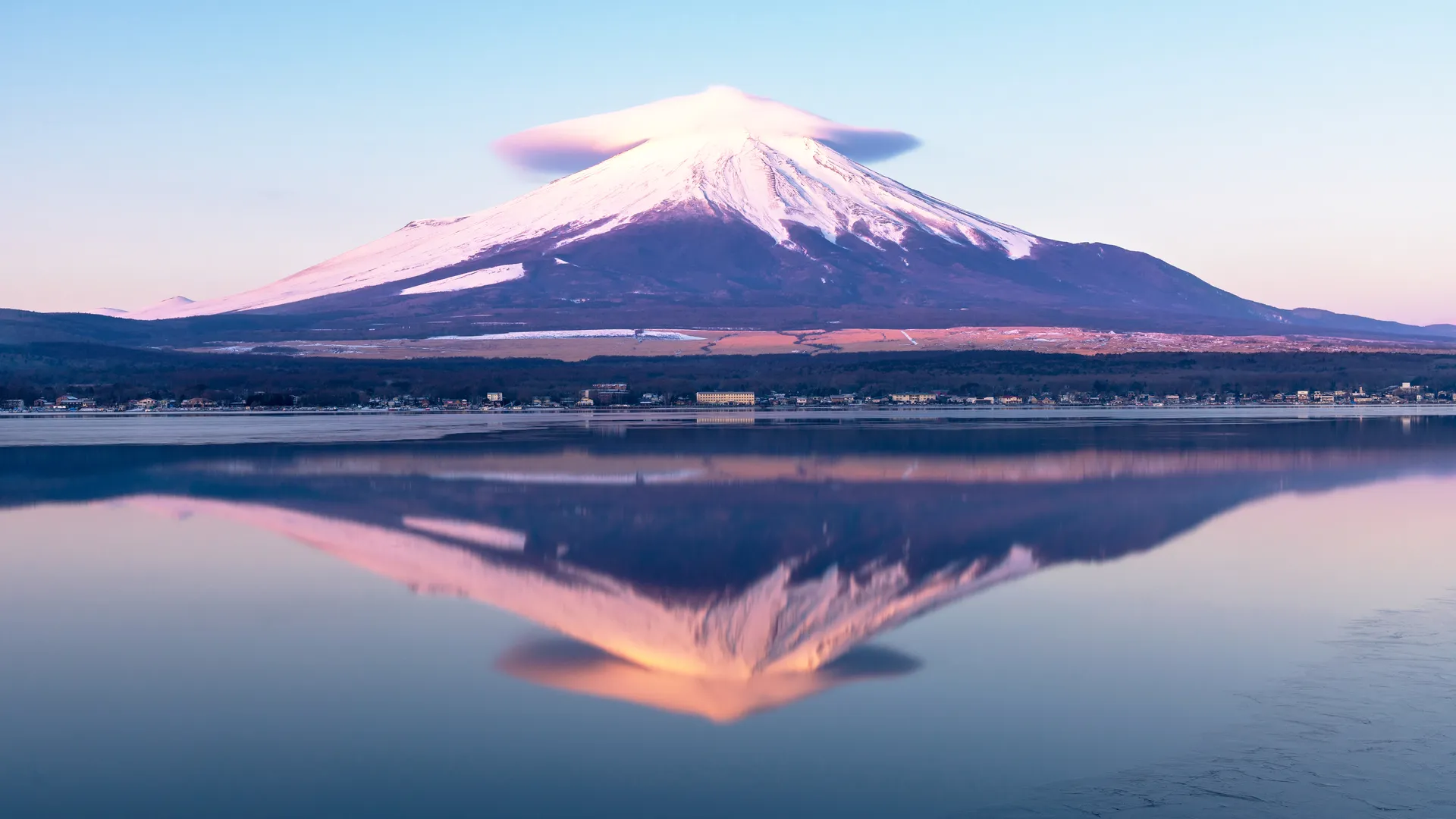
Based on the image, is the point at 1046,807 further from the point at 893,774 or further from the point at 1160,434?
the point at 1160,434

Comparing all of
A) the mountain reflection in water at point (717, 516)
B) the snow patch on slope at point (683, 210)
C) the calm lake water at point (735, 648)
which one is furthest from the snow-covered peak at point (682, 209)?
the calm lake water at point (735, 648)

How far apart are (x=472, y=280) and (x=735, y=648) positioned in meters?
146

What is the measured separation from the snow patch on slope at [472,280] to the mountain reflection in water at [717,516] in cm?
11567

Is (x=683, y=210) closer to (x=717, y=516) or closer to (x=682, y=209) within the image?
(x=682, y=209)

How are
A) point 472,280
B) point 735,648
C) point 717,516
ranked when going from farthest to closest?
point 472,280
point 717,516
point 735,648

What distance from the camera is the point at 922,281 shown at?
15512 cm

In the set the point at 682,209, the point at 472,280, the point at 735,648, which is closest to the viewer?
the point at 735,648

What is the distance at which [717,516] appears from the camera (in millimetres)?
19281

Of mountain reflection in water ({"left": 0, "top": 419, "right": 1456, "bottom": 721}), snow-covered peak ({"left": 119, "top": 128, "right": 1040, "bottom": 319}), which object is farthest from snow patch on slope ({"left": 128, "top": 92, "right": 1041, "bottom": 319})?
mountain reflection in water ({"left": 0, "top": 419, "right": 1456, "bottom": 721})

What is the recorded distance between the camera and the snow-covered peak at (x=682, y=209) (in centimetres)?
16962

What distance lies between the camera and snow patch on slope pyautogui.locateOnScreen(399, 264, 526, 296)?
150125mm

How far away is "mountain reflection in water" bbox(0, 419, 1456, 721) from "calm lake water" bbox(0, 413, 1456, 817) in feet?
0.29

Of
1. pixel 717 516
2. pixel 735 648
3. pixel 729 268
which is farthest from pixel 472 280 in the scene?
pixel 735 648

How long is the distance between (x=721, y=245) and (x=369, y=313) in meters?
46.0
